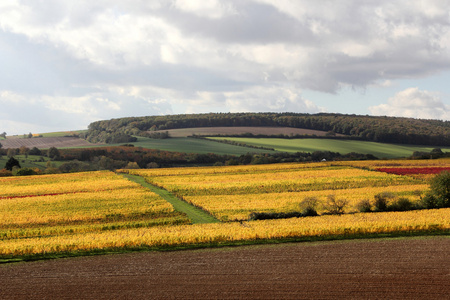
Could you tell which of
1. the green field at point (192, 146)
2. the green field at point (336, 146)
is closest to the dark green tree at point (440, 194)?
the green field at point (336, 146)

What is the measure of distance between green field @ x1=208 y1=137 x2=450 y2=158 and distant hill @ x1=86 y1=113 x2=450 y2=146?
733cm

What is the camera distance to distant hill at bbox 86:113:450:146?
472ft

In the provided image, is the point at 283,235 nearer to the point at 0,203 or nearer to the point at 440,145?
the point at 0,203

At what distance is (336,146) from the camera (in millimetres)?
131125

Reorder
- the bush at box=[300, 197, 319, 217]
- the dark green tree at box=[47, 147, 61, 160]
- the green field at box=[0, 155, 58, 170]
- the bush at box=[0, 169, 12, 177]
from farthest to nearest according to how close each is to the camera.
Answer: the dark green tree at box=[47, 147, 61, 160], the green field at box=[0, 155, 58, 170], the bush at box=[0, 169, 12, 177], the bush at box=[300, 197, 319, 217]

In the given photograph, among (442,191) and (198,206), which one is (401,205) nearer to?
(442,191)

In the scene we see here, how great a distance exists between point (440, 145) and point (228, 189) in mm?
101548

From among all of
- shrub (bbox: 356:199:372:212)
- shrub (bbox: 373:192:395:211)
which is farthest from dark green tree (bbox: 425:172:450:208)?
shrub (bbox: 356:199:372:212)

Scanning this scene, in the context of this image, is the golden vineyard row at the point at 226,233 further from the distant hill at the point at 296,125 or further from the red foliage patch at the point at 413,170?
the distant hill at the point at 296,125

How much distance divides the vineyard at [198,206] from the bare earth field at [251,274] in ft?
8.91

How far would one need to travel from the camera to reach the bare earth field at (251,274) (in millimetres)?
22109

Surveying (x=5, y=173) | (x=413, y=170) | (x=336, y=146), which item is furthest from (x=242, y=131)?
(x=413, y=170)

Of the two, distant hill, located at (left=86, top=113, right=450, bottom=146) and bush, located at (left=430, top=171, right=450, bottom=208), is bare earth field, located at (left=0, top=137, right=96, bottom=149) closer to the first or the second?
distant hill, located at (left=86, top=113, right=450, bottom=146)

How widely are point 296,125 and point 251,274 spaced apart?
481ft
